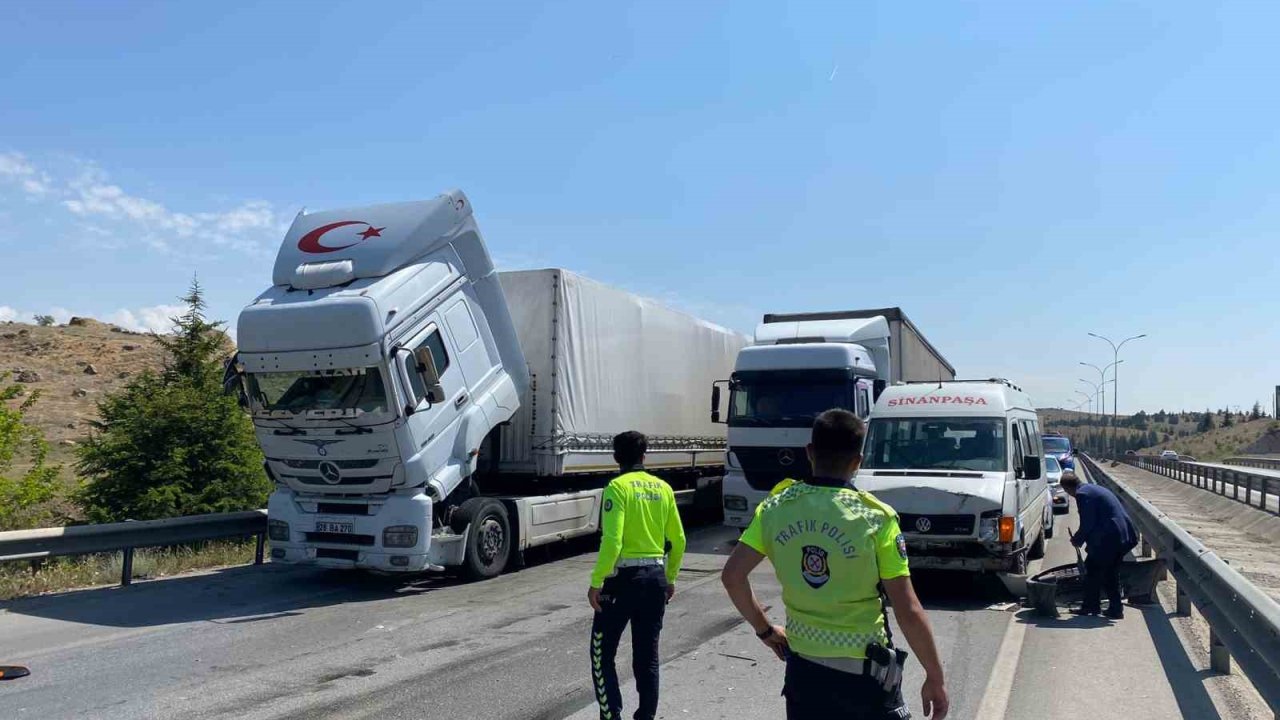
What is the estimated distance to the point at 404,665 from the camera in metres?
7.10

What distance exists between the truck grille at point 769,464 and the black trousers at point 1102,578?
15.4 feet

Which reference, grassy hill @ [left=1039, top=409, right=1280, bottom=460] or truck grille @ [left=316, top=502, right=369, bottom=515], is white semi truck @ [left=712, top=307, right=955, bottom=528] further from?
grassy hill @ [left=1039, top=409, right=1280, bottom=460]

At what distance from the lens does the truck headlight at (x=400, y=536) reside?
393 inches

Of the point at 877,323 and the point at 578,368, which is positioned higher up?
the point at 877,323

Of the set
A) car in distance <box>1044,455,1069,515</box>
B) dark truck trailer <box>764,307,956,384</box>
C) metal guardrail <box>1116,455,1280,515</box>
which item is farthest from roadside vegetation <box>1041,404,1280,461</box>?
dark truck trailer <box>764,307,956,384</box>

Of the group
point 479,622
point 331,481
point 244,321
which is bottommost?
point 479,622

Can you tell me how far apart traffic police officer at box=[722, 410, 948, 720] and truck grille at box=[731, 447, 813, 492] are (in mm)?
10381

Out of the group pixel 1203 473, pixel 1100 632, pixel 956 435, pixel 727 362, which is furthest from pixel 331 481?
pixel 1203 473

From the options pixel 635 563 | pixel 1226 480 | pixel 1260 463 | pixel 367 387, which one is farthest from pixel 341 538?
pixel 1260 463

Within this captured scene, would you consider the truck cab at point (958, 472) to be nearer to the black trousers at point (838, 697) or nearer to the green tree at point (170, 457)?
the black trousers at point (838, 697)

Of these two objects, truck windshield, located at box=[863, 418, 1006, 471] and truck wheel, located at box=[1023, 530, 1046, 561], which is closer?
truck windshield, located at box=[863, 418, 1006, 471]

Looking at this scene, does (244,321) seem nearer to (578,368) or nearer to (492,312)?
(492,312)

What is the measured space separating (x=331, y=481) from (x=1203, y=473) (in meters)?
30.4

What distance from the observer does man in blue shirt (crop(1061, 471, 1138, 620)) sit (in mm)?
9031
